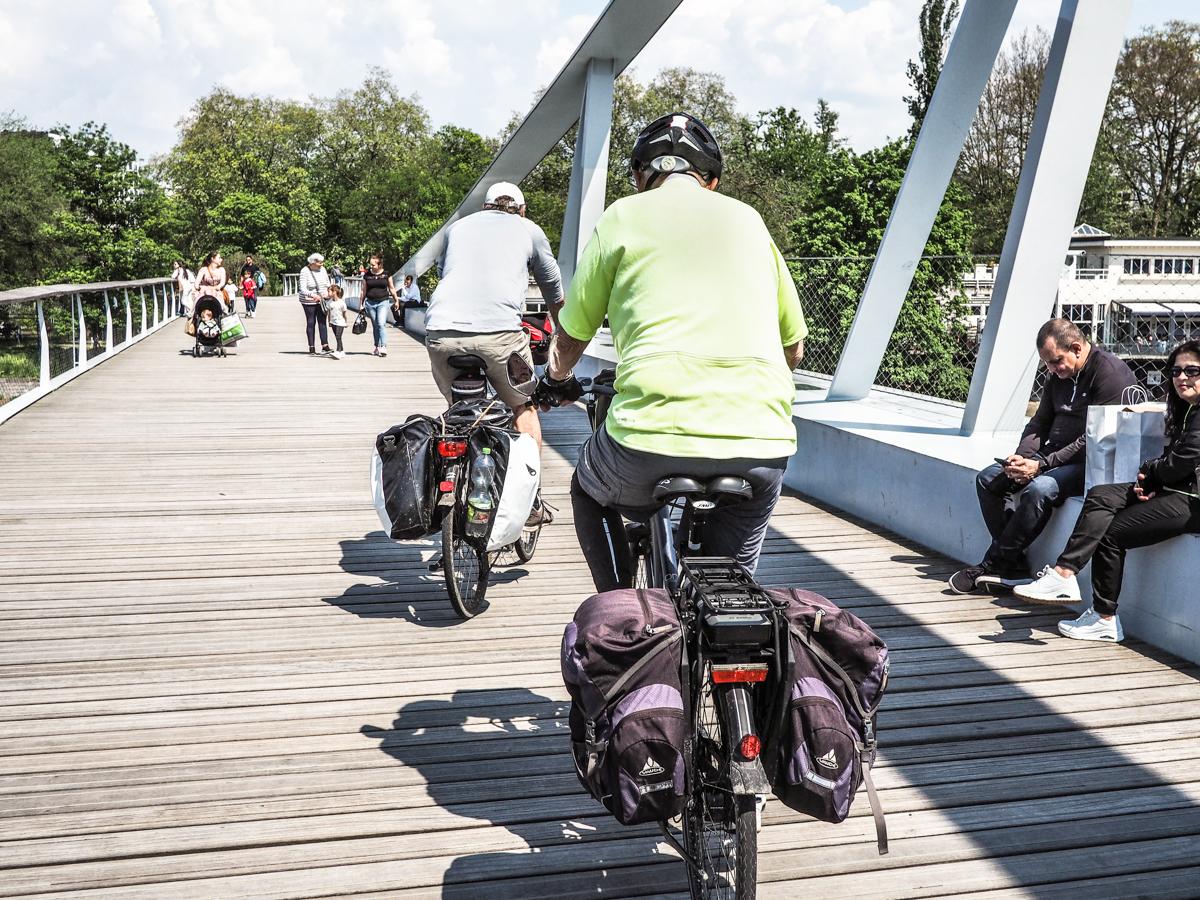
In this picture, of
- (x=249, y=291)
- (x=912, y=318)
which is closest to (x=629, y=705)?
(x=912, y=318)

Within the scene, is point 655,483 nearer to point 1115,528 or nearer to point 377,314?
point 1115,528

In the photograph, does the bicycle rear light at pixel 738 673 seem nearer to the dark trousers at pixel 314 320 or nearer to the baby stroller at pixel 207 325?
the baby stroller at pixel 207 325

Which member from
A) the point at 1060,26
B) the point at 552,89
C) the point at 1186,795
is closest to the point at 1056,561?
the point at 1186,795

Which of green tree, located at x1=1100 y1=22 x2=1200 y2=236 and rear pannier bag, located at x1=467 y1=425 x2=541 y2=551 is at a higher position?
green tree, located at x1=1100 y1=22 x2=1200 y2=236

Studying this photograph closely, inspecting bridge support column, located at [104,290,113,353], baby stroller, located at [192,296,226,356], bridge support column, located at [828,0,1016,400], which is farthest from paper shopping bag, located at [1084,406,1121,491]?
baby stroller, located at [192,296,226,356]

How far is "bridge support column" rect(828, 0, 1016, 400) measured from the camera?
7.49m

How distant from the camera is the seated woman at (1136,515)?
5.00m

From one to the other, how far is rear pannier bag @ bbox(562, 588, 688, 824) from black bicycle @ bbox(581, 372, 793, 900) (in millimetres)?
75

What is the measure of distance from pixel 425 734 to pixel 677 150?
2118 mm

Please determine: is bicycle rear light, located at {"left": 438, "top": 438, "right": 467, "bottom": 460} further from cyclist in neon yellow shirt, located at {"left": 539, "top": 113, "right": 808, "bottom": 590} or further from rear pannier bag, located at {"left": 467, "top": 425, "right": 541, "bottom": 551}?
cyclist in neon yellow shirt, located at {"left": 539, "top": 113, "right": 808, "bottom": 590}

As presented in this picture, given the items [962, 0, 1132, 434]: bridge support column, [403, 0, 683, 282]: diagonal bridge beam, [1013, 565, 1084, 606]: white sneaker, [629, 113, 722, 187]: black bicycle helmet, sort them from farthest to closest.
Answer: [403, 0, 683, 282]: diagonal bridge beam < [962, 0, 1132, 434]: bridge support column < [1013, 565, 1084, 606]: white sneaker < [629, 113, 722, 187]: black bicycle helmet

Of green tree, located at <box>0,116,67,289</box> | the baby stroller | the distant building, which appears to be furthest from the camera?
green tree, located at <box>0,116,67,289</box>

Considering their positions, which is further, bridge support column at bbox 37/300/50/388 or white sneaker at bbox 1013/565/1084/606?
bridge support column at bbox 37/300/50/388

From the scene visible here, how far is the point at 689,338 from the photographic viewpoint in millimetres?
2861
